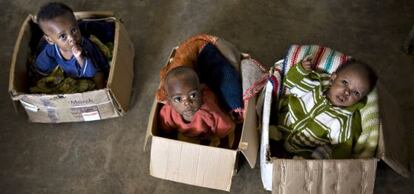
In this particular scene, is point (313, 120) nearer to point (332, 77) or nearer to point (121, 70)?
point (332, 77)

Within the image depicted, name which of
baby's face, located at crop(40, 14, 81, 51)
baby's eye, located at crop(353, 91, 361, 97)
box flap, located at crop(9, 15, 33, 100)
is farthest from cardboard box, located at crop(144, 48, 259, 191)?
box flap, located at crop(9, 15, 33, 100)

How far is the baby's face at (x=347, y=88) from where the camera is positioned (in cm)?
138

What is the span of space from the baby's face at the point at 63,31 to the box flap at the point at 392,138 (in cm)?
113

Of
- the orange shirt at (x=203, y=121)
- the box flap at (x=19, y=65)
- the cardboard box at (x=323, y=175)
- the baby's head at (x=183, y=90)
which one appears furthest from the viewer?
the box flap at (x=19, y=65)

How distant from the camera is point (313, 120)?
1.53m

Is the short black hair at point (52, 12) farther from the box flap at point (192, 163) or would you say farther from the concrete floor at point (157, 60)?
the box flap at point (192, 163)

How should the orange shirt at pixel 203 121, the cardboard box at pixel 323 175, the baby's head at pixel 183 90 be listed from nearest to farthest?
the cardboard box at pixel 323 175, the baby's head at pixel 183 90, the orange shirt at pixel 203 121

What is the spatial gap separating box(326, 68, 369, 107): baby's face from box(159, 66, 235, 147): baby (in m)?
0.37

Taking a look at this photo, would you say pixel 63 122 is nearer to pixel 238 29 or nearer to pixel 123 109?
pixel 123 109

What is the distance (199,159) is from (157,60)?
689 mm

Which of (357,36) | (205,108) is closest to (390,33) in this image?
(357,36)

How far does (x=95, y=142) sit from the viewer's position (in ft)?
5.77

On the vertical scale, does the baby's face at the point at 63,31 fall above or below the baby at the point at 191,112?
above

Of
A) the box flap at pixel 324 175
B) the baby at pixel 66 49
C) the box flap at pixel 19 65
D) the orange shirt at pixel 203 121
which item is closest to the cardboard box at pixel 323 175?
the box flap at pixel 324 175
